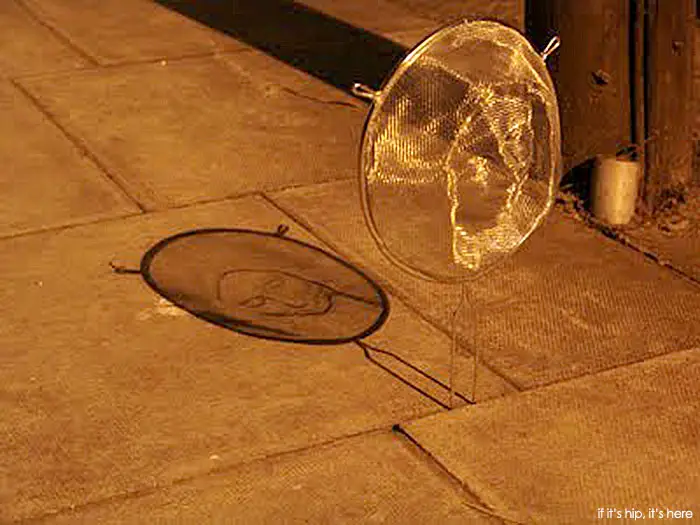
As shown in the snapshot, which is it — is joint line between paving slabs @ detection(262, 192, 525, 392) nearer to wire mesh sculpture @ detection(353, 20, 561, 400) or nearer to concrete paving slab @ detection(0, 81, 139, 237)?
wire mesh sculpture @ detection(353, 20, 561, 400)

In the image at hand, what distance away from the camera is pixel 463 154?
5285mm

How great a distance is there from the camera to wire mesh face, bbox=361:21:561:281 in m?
4.84

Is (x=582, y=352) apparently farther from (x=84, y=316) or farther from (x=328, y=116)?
(x=328, y=116)

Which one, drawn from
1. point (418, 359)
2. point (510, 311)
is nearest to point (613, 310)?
point (510, 311)

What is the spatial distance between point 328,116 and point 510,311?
→ 93.2 inches

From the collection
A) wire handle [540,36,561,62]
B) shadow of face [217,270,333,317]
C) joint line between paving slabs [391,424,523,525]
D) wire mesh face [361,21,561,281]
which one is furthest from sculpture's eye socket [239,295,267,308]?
wire handle [540,36,561,62]

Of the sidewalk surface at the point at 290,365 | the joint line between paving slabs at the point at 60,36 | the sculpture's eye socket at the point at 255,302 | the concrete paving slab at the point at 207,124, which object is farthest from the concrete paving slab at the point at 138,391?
the joint line between paving slabs at the point at 60,36

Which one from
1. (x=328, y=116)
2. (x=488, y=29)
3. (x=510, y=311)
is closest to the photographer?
(x=488, y=29)

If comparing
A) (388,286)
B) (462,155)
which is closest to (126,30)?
(388,286)

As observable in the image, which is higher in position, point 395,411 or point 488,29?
point 488,29

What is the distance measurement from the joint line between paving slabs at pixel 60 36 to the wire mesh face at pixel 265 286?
9.02 feet

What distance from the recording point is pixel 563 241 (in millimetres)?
6398

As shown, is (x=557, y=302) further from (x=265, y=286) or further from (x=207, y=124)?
(x=207, y=124)

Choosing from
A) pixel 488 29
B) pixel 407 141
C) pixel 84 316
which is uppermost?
pixel 488 29
